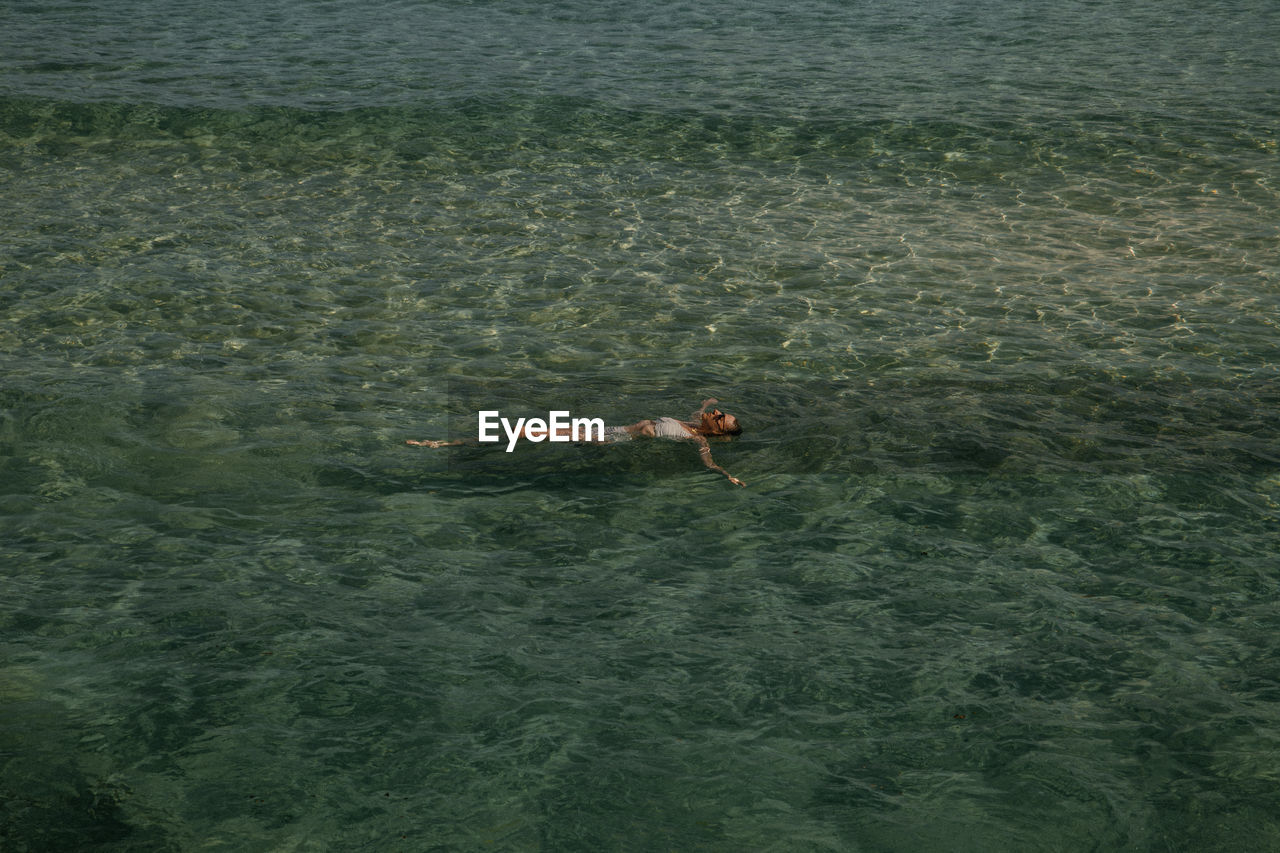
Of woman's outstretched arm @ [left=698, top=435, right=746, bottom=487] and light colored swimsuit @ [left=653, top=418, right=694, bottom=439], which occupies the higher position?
light colored swimsuit @ [left=653, top=418, right=694, bottom=439]

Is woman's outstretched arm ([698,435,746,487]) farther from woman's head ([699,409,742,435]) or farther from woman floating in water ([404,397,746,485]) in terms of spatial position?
woman's head ([699,409,742,435])

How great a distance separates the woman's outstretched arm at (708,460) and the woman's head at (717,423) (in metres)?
0.11

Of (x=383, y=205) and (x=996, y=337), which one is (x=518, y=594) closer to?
(x=996, y=337)

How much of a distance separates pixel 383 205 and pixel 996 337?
27.9 feet

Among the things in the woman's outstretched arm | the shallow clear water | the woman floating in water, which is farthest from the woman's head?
the shallow clear water

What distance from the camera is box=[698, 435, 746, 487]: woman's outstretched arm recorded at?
954cm

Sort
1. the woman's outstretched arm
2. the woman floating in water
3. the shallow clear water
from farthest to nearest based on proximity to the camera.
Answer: the woman floating in water < the woman's outstretched arm < the shallow clear water

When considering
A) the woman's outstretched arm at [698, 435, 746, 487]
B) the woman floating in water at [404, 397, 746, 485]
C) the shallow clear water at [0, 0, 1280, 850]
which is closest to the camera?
the shallow clear water at [0, 0, 1280, 850]

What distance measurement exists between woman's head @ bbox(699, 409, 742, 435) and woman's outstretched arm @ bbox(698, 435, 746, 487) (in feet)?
0.38

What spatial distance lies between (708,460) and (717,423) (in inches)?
15.7

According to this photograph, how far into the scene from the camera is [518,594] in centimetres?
798

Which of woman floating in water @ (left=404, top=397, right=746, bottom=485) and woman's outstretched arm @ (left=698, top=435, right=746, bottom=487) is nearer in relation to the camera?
woman's outstretched arm @ (left=698, top=435, right=746, bottom=487)

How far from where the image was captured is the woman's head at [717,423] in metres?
9.87

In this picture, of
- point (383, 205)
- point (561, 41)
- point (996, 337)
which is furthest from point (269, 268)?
point (561, 41)
